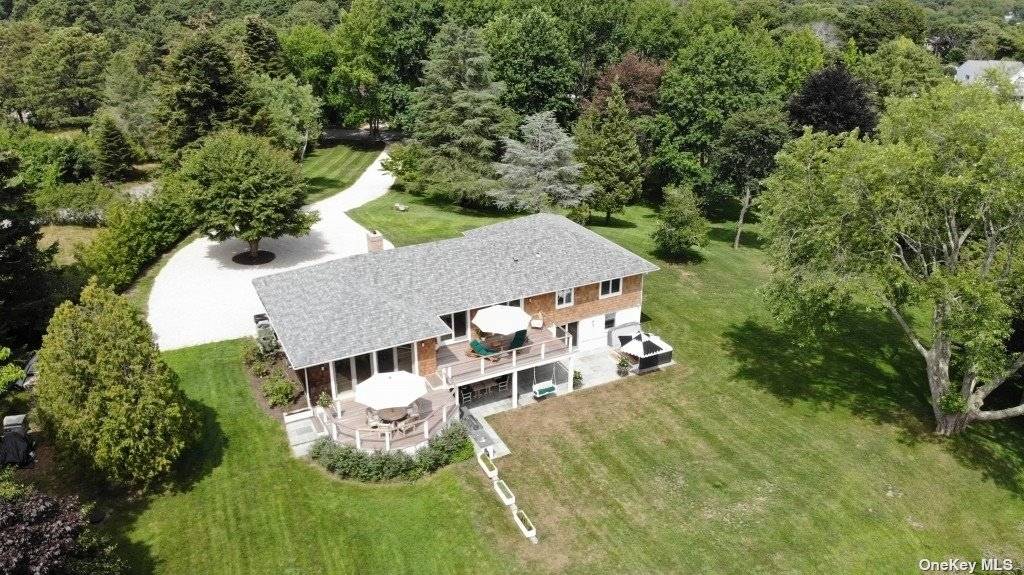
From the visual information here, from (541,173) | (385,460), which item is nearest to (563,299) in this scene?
(385,460)

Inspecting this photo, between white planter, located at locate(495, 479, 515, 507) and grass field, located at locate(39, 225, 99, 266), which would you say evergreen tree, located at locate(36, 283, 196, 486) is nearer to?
white planter, located at locate(495, 479, 515, 507)

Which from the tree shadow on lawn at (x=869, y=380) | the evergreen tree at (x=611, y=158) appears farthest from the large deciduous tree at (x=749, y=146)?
the tree shadow on lawn at (x=869, y=380)

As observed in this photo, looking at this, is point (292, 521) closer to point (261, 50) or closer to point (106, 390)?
point (106, 390)

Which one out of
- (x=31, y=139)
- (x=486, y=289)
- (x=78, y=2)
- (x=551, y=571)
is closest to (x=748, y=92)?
(x=486, y=289)

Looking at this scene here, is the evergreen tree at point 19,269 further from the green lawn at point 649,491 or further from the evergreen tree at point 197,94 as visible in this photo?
the evergreen tree at point 197,94

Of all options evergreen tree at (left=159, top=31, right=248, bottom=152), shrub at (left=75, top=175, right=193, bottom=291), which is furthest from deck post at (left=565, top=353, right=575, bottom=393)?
evergreen tree at (left=159, top=31, right=248, bottom=152)

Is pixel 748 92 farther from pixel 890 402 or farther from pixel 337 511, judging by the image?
pixel 337 511
